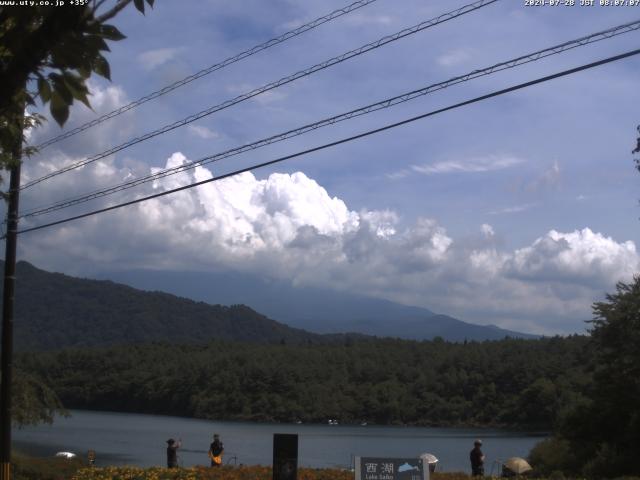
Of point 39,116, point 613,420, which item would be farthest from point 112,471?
point 613,420

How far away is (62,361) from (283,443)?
271ft

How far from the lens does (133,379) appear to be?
97250 mm

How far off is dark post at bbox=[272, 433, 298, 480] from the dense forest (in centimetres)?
4898

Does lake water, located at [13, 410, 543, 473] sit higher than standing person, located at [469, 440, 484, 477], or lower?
lower

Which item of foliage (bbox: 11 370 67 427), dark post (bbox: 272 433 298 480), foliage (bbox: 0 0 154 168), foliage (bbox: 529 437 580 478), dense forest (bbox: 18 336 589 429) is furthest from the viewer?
dense forest (bbox: 18 336 589 429)

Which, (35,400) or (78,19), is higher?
(78,19)

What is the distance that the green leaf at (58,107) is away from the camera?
4.07m

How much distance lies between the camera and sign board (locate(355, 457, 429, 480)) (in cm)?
1395

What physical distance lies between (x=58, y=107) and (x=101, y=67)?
0.89 feet

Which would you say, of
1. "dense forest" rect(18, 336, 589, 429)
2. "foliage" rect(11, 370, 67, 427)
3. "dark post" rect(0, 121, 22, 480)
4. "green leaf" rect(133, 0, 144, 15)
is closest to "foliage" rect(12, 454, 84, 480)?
"foliage" rect(11, 370, 67, 427)

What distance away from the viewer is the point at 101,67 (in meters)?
4.14

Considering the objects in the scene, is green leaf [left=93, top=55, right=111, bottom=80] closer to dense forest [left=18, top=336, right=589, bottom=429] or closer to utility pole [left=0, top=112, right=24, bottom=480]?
utility pole [left=0, top=112, right=24, bottom=480]

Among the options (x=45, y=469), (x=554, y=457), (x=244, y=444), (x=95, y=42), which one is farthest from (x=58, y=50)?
(x=244, y=444)

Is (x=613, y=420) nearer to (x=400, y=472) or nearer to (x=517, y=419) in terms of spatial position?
(x=400, y=472)
